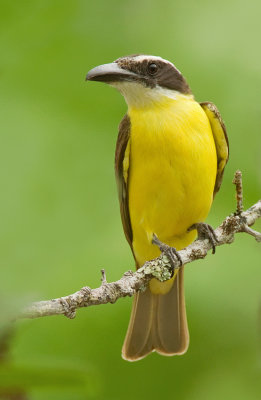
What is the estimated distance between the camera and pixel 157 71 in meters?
3.36

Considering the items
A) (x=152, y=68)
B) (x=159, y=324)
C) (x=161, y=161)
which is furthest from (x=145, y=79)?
(x=159, y=324)

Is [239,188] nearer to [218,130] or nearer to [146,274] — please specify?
[146,274]

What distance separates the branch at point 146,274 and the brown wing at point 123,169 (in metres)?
0.65

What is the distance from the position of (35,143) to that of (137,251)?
251cm

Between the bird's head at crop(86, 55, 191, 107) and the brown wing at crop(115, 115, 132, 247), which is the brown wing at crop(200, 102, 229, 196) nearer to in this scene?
the bird's head at crop(86, 55, 191, 107)

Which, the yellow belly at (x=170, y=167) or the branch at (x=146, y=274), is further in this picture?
the yellow belly at (x=170, y=167)

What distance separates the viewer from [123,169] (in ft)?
11.3

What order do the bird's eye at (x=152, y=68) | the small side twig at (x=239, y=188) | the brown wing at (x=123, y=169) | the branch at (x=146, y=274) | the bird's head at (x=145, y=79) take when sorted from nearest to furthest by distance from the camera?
the branch at (x=146, y=274) → the small side twig at (x=239, y=188) → the bird's head at (x=145, y=79) → the bird's eye at (x=152, y=68) → the brown wing at (x=123, y=169)

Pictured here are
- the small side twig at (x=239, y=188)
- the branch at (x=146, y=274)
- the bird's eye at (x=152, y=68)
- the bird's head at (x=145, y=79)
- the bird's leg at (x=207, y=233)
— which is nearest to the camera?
the branch at (x=146, y=274)

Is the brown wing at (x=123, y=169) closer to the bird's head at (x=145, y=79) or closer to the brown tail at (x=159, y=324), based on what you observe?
the bird's head at (x=145, y=79)

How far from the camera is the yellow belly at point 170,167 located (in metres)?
3.23

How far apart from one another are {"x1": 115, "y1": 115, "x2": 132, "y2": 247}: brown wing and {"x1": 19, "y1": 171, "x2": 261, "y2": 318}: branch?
25.7 inches

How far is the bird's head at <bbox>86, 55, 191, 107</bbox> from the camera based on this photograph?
319cm

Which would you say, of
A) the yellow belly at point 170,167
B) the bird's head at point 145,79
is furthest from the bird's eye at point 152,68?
the yellow belly at point 170,167
